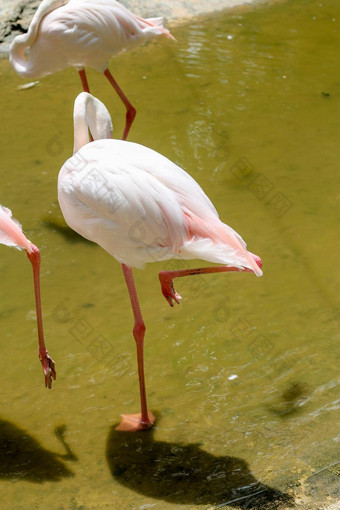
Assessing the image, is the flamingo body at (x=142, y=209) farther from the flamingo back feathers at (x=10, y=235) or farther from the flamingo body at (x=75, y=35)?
the flamingo body at (x=75, y=35)

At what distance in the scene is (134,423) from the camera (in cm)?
297

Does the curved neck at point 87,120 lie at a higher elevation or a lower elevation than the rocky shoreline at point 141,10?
higher

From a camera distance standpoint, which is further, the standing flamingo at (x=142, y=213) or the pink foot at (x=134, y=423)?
the pink foot at (x=134, y=423)

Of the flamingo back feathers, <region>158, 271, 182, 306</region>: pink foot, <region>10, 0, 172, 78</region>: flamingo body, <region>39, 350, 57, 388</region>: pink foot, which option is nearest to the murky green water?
<region>39, 350, 57, 388</region>: pink foot

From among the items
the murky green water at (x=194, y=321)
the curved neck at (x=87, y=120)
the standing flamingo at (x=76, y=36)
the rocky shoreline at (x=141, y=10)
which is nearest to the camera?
the murky green water at (x=194, y=321)

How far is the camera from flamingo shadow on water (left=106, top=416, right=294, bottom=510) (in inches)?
99.3

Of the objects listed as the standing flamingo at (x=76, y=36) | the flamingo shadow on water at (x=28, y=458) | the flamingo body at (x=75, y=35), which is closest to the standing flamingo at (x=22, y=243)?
the flamingo shadow on water at (x=28, y=458)

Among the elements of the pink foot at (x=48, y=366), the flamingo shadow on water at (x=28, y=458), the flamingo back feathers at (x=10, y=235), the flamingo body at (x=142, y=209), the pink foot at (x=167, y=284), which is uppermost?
the flamingo body at (x=142, y=209)

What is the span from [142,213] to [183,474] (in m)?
0.97

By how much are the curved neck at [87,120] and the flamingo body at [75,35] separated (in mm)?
1428

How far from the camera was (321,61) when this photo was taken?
20.0ft

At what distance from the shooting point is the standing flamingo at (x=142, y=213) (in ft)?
9.25

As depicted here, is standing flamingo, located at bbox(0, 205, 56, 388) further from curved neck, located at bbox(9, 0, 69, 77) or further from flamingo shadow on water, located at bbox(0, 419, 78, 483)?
Result: curved neck, located at bbox(9, 0, 69, 77)

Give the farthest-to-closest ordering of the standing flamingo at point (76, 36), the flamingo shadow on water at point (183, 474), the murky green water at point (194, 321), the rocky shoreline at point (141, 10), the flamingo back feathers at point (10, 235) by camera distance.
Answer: the rocky shoreline at point (141, 10) < the standing flamingo at point (76, 36) < the flamingo back feathers at point (10, 235) < the murky green water at point (194, 321) < the flamingo shadow on water at point (183, 474)
